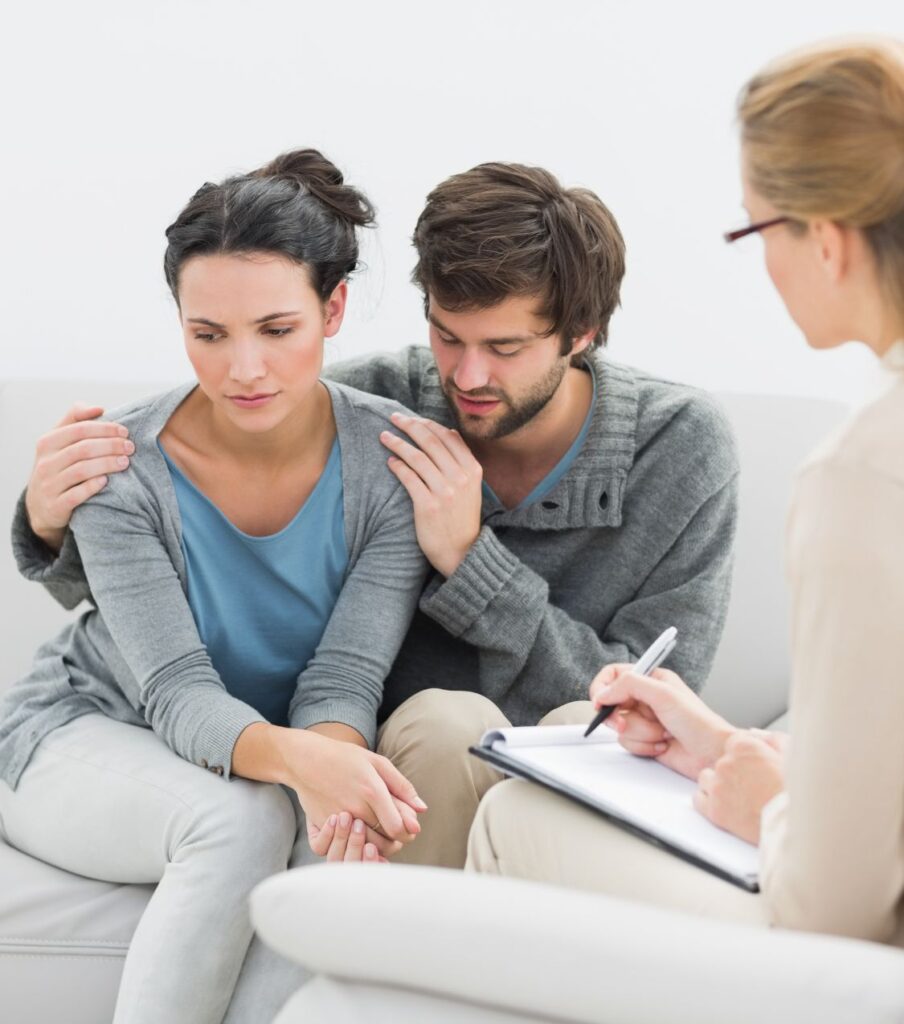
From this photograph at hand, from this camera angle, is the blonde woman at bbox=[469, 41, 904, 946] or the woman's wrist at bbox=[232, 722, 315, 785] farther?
the woman's wrist at bbox=[232, 722, 315, 785]

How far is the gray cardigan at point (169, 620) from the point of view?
5.38ft

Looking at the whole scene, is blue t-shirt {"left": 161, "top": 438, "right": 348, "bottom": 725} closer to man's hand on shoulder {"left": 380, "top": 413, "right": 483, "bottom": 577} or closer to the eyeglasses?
A: man's hand on shoulder {"left": 380, "top": 413, "right": 483, "bottom": 577}

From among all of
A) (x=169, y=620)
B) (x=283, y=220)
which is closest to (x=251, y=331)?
(x=283, y=220)

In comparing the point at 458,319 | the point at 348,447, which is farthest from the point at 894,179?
the point at 348,447

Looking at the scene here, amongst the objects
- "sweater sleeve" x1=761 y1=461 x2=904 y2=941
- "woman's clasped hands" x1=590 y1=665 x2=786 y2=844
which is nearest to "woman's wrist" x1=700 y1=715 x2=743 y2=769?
"woman's clasped hands" x1=590 y1=665 x2=786 y2=844

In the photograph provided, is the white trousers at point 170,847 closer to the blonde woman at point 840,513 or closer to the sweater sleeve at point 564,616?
the sweater sleeve at point 564,616

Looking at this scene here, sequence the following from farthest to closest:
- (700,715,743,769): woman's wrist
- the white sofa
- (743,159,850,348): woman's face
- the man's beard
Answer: the white sofa
the man's beard
(700,715,743,769): woman's wrist
(743,159,850,348): woman's face

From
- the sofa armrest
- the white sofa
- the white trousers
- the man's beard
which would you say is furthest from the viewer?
the white sofa

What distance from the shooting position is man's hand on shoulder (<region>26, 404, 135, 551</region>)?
5.56 feet

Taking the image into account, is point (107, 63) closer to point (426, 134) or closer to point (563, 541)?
point (426, 134)

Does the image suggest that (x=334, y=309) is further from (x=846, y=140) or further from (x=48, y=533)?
(x=846, y=140)

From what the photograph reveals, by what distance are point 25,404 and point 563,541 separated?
2.82 feet

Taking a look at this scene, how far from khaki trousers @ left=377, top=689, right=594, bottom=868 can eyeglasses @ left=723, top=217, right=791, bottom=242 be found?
711 millimetres

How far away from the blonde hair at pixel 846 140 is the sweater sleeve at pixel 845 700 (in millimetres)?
173
